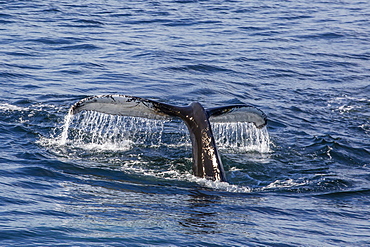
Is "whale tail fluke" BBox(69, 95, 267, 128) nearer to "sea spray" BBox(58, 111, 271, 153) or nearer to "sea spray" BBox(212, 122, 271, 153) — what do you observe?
"sea spray" BBox(58, 111, 271, 153)

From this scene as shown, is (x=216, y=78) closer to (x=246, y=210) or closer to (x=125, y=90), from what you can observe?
(x=125, y=90)

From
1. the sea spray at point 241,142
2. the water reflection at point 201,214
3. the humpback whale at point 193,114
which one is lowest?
the sea spray at point 241,142

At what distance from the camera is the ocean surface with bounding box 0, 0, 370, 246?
6.48 metres

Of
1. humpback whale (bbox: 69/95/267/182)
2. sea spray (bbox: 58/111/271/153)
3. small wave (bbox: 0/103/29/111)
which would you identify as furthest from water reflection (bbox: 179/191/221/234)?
small wave (bbox: 0/103/29/111)

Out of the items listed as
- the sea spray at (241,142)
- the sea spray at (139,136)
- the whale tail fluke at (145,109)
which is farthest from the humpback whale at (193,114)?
the sea spray at (241,142)

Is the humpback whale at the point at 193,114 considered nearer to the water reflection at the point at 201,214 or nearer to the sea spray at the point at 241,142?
the water reflection at the point at 201,214

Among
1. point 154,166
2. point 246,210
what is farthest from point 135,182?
point 246,210

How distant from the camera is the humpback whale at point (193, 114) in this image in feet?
26.0

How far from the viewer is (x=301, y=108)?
42.5 feet

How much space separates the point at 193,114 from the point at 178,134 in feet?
8.55

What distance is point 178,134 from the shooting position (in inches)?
428

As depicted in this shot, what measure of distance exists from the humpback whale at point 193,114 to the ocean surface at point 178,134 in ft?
0.68

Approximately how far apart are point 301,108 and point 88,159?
536 centimetres

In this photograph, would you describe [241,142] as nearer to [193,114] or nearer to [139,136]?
[139,136]
